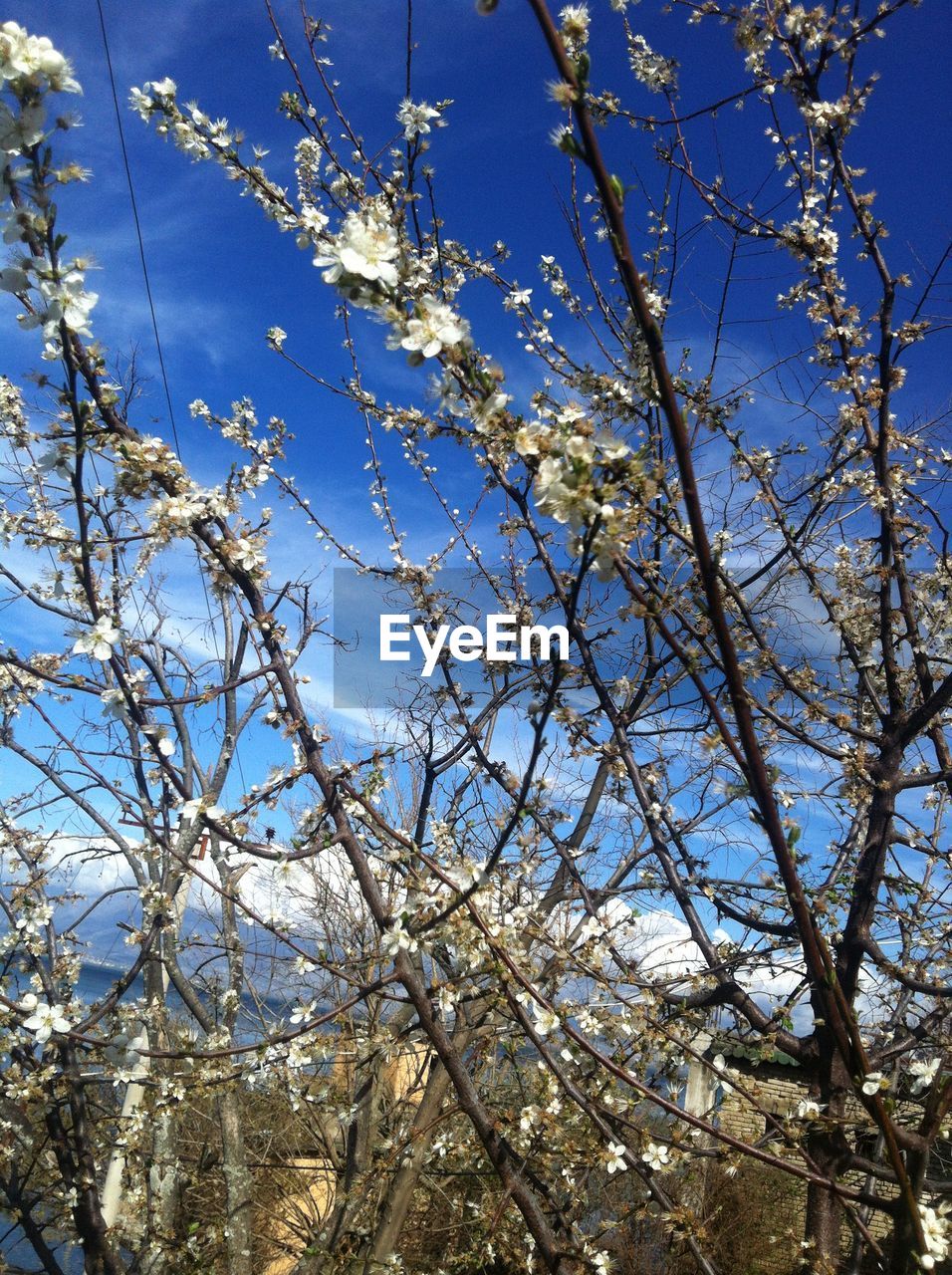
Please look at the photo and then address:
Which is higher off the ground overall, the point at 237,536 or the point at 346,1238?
the point at 237,536


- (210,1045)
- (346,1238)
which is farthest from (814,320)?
(346,1238)

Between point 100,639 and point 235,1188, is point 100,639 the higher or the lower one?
the higher one

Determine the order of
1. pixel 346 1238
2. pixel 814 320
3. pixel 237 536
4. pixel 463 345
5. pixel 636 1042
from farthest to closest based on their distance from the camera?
pixel 346 1238 → pixel 814 320 → pixel 636 1042 → pixel 237 536 → pixel 463 345

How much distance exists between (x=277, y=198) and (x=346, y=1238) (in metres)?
4.91

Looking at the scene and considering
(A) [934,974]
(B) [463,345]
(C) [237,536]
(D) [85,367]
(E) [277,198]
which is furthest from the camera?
(A) [934,974]

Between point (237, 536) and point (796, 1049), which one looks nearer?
point (237, 536)

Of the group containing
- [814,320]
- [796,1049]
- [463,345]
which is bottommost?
[796,1049]

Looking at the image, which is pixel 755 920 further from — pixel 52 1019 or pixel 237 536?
pixel 52 1019

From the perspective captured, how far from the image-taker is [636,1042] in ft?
8.99

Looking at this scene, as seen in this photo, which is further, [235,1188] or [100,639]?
[235,1188]

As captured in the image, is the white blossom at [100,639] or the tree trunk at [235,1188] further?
the tree trunk at [235,1188]

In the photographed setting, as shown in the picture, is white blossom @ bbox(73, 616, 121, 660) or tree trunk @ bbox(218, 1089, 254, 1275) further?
tree trunk @ bbox(218, 1089, 254, 1275)

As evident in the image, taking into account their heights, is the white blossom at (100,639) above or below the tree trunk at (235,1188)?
above

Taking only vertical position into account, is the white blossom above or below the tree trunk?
above
